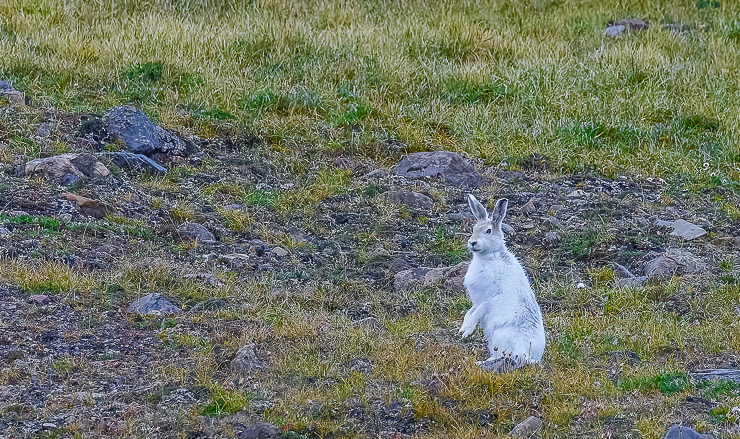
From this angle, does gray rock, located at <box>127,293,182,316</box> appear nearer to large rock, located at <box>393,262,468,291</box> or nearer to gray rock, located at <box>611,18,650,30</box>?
large rock, located at <box>393,262,468,291</box>

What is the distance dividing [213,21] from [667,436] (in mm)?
9941

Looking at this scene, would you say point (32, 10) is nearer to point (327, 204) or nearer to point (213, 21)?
point (213, 21)

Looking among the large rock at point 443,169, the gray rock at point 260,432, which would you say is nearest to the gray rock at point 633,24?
the large rock at point 443,169

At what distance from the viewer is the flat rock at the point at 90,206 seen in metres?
8.34

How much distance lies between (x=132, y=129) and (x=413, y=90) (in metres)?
3.75

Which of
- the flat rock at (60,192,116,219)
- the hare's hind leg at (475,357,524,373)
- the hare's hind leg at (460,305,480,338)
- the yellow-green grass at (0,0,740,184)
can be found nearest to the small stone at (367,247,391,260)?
the hare's hind leg at (460,305,480,338)

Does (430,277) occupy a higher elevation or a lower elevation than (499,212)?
lower

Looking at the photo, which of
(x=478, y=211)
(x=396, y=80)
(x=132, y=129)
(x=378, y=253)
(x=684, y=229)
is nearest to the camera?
(x=478, y=211)

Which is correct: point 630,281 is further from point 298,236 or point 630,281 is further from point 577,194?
point 298,236

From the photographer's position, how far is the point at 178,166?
9.85 m

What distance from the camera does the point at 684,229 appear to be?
9.26 metres

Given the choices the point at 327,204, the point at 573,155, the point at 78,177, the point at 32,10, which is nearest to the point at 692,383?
the point at 327,204

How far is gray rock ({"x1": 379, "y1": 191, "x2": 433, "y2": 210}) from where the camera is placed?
31.4ft

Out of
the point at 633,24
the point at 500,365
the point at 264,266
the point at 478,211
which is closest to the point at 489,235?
the point at 478,211
